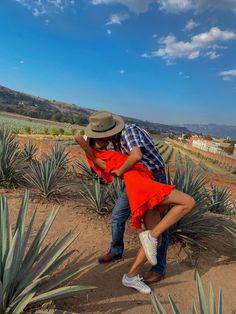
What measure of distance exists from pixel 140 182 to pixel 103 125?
0.61 metres

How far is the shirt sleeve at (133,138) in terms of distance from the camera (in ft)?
11.5

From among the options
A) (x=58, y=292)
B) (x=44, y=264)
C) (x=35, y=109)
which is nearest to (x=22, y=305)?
(x=58, y=292)

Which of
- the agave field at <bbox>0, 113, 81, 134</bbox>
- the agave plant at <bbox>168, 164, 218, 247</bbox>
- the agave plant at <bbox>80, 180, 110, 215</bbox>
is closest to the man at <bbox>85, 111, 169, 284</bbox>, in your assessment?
the agave plant at <bbox>168, 164, 218, 247</bbox>

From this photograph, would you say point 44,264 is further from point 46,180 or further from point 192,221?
point 46,180

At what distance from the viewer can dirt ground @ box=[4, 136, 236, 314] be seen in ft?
11.2

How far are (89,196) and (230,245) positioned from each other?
6.82 ft

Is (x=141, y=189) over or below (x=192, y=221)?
over

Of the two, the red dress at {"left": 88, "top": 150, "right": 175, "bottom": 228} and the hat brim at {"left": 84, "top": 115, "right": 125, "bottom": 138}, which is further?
the hat brim at {"left": 84, "top": 115, "right": 125, "bottom": 138}

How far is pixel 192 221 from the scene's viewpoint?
16.4ft

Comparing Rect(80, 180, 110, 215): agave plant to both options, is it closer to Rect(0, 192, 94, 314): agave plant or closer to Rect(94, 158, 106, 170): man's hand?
Rect(94, 158, 106, 170): man's hand

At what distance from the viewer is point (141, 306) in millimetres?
3447

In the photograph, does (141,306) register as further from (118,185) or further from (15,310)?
(118,185)

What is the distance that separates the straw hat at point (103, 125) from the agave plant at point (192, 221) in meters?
1.83

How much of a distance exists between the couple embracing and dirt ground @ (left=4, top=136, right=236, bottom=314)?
0.62 feet
